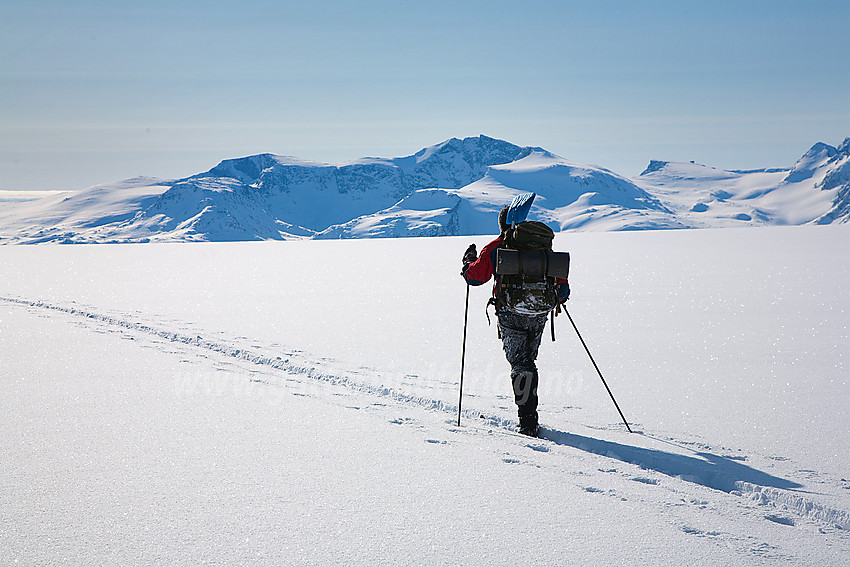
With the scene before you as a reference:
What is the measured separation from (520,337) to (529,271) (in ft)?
2.17

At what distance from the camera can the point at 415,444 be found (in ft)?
16.1

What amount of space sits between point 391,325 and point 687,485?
747cm

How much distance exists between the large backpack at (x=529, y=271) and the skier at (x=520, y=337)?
0.34 ft

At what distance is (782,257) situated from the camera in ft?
72.9

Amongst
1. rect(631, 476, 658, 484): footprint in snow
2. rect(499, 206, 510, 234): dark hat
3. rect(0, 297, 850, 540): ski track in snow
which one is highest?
rect(499, 206, 510, 234): dark hat

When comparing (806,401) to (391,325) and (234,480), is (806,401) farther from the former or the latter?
(391,325)

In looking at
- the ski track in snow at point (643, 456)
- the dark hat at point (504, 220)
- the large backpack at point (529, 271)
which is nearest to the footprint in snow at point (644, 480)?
the ski track in snow at point (643, 456)

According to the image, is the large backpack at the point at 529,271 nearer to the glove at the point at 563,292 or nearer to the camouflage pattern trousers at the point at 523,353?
the glove at the point at 563,292

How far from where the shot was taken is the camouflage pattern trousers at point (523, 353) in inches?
209

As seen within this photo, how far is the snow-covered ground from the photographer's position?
3.28m

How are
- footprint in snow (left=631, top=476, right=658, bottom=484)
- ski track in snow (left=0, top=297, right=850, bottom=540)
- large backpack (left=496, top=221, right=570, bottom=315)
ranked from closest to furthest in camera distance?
ski track in snow (left=0, top=297, right=850, bottom=540) → footprint in snow (left=631, top=476, right=658, bottom=484) → large backpack (left=496, top=221, right=570, bottom=315)

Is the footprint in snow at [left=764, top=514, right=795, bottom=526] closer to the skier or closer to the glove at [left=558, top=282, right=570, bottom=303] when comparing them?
the skier

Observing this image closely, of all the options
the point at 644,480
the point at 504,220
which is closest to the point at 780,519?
the point at 644,480

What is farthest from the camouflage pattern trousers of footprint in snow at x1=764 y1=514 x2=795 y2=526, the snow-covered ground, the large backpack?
footprint in snow at x1=764 y1=514 x2=795 y2=526
